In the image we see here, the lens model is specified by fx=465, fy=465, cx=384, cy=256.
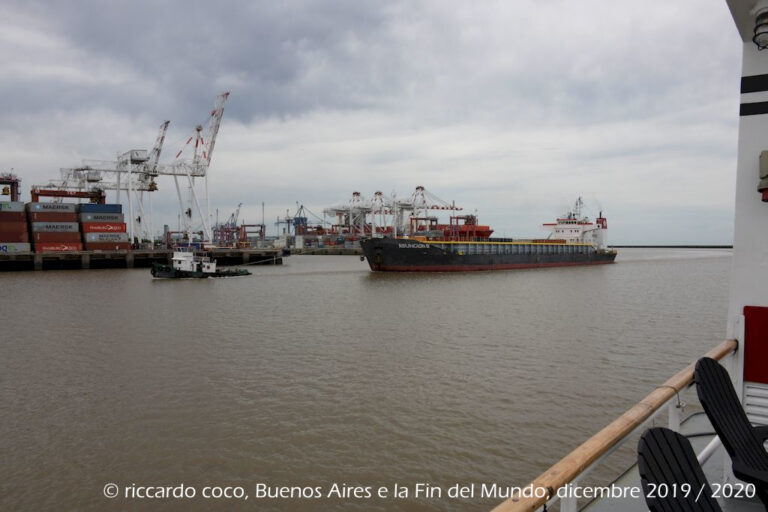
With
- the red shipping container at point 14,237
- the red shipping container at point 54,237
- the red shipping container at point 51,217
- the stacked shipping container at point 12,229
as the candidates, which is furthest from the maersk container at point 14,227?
the red shipping container at point 51,217

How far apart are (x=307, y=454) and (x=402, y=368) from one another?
4.25 m

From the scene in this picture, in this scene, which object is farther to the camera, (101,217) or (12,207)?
(101,217)

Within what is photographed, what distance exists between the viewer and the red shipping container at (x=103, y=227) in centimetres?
5281

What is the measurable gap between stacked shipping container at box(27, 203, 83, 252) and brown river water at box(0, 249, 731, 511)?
123 ft

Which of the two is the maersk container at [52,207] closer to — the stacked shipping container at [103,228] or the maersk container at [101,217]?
the stacked shipping container at [103,228]

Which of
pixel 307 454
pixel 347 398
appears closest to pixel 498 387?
pixel 347 398

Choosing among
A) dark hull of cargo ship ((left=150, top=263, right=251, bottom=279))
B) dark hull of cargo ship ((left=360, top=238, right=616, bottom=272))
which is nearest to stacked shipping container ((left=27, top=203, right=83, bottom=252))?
dark hull of cargo ship ((left=150, top=263, right=251, bottom=279))

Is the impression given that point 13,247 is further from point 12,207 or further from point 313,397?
point 313,397

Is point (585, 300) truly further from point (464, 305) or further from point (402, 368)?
point (402, 368)

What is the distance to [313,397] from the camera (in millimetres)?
8562

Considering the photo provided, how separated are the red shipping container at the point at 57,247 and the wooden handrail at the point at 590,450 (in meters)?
59.3

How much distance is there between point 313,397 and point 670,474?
7.18m

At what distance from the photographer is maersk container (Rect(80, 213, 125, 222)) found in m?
53.2

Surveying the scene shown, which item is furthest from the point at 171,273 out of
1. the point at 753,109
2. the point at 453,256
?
the point at 753,109
